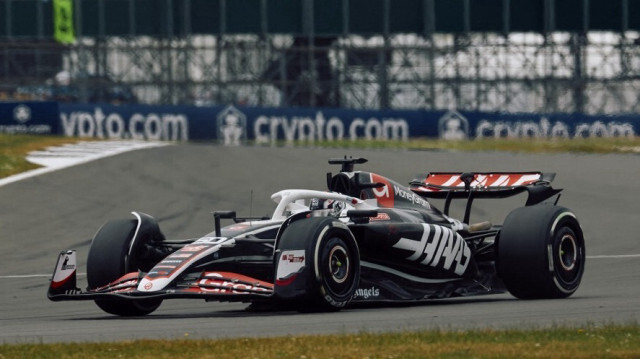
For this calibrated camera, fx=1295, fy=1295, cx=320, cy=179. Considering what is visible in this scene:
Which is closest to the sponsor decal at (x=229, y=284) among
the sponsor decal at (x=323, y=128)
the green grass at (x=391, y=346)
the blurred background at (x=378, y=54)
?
the green grass at (x=391, y=346)

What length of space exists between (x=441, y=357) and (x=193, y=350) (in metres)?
1.72

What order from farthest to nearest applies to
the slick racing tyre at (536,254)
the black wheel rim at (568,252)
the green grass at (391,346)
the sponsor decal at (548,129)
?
the sponsor decal at (548,129) < the black wheel rim at (568,252) < the slick racing tyre at (536,254) < the green grass at (391,346)

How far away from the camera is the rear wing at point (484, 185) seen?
14219mm

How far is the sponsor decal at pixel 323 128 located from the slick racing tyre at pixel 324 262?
3255cm

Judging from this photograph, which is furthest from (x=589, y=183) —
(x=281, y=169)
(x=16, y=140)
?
(x=16, y=140)

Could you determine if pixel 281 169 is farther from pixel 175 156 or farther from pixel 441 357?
pixel 441 357

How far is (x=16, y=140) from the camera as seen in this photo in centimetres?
3453

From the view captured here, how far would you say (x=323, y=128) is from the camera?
4531 cm

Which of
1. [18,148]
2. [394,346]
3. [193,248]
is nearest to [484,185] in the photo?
[193,248]

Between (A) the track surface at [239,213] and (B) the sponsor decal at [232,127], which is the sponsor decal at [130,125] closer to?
(B) the sponsor decal at [232,127]

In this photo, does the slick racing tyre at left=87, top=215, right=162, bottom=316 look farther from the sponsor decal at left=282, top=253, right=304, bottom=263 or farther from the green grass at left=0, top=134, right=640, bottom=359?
the green grass at left=0, top=134, right=640, bottom=359

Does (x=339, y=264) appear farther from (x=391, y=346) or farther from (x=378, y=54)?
(x=378, y=54)

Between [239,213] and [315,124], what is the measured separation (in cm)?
2200

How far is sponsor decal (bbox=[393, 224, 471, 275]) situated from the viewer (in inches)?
507
